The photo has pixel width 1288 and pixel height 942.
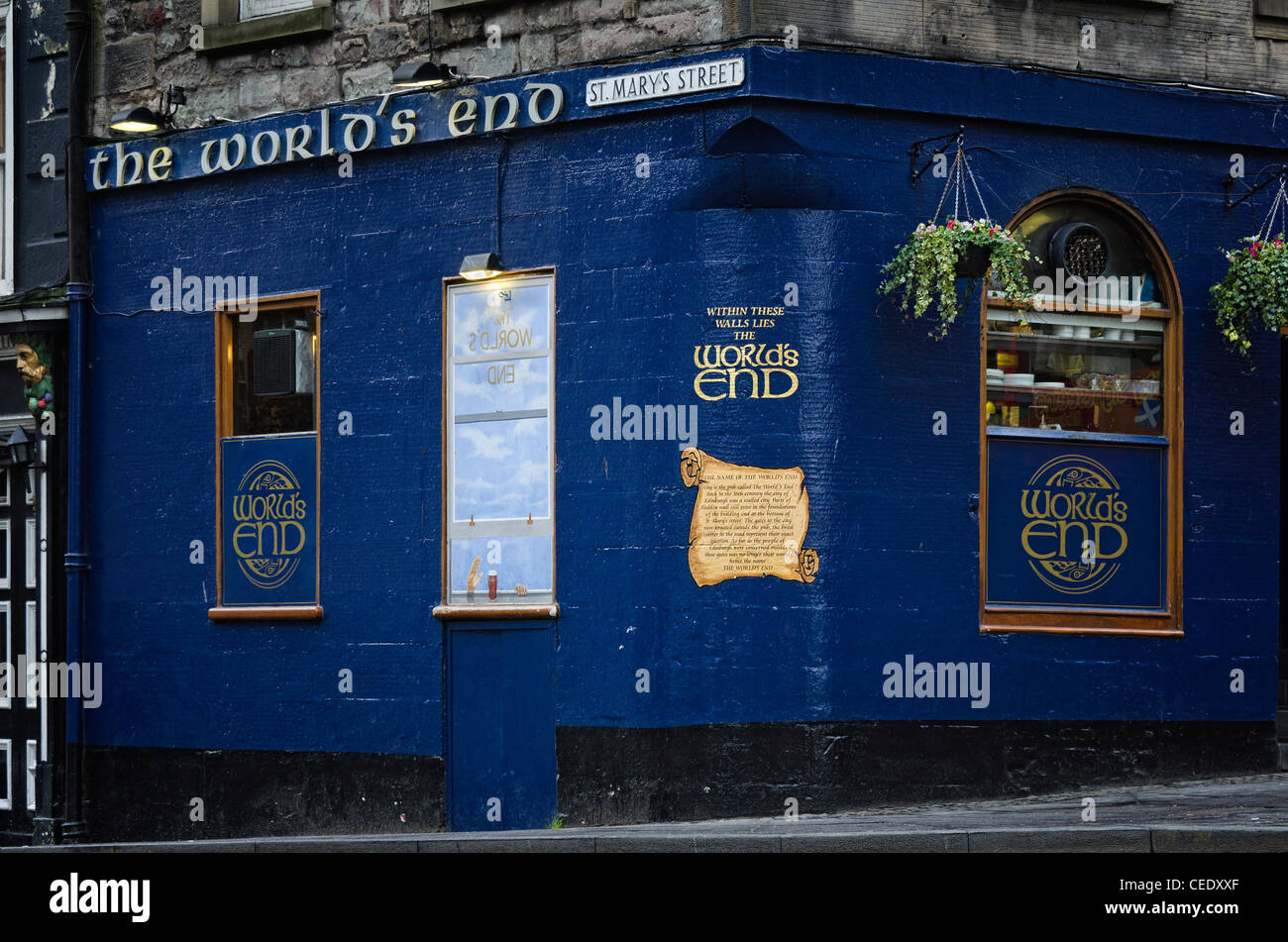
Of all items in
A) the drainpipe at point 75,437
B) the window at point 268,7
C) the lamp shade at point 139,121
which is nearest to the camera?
the window at point 268,7

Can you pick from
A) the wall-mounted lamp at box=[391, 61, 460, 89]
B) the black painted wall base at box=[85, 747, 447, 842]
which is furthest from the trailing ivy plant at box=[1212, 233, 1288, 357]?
the black painted wall base at box=[85, 747, 447, 842]

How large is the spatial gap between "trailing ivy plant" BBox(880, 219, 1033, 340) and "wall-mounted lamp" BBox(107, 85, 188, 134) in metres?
5.80

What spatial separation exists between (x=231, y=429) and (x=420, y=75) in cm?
310

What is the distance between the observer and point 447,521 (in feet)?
45.4

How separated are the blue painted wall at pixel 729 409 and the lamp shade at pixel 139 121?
0.70m

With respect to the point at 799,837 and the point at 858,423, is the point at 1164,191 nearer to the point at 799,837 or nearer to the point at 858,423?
the point at 858,423

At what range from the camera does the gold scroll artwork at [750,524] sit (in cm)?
1262

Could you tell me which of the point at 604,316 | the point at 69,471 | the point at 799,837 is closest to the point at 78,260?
the point at 69,471

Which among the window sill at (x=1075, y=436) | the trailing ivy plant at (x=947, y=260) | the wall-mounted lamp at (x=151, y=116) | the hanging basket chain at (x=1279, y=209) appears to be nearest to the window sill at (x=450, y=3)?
the hanging basket chain at (x=1279, y=209)

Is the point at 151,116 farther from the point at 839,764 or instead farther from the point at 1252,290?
the point at 1252,290

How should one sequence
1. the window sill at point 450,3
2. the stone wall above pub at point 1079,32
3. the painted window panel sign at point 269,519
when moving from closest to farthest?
the stone wall above pub at point 1079,32, the window sill at point 450,3, the painted window panel sign at point 269,519

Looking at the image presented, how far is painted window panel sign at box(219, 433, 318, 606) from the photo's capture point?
47.8ft

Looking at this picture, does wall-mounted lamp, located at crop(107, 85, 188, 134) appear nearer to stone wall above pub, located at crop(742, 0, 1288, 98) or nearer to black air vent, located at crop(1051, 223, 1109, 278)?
stone wall above pub, located at crop(742, 0, 1288, 98)

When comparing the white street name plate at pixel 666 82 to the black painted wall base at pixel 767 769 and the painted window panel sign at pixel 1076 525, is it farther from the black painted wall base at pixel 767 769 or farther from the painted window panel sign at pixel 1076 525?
the black painted wall base at pixel 767 769
